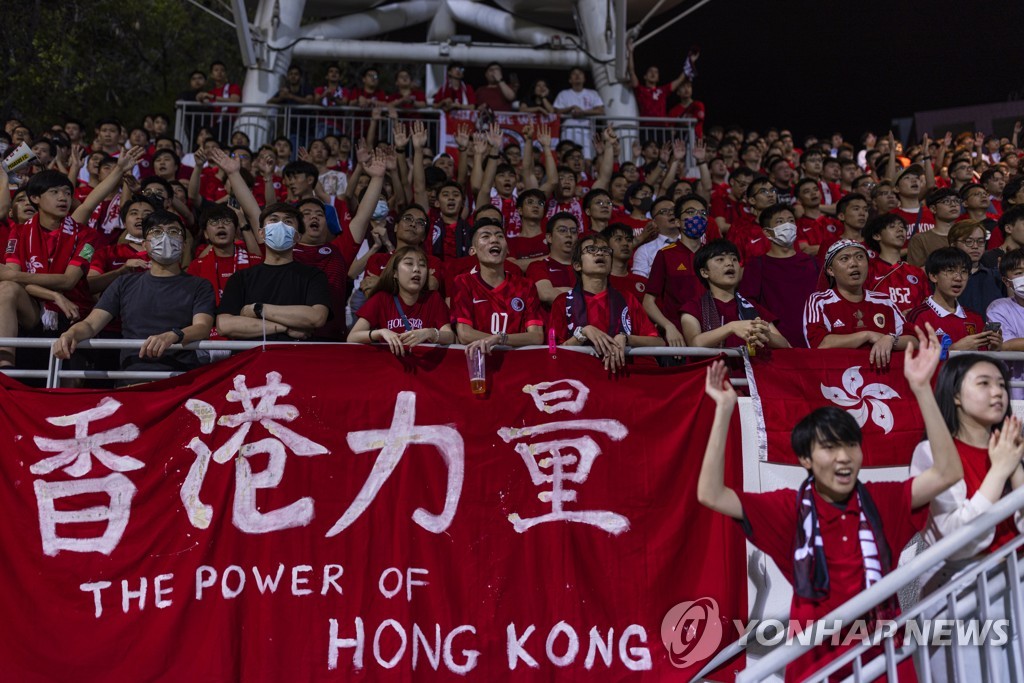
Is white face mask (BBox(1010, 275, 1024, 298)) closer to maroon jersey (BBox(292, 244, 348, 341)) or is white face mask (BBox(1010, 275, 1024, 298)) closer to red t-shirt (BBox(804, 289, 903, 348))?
red t-shirt (BBox(804, 289, 903, 348))

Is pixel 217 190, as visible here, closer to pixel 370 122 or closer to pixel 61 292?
pixel 370 122

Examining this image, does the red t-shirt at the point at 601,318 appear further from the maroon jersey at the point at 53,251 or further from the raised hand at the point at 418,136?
the raised hand at the point at 418,136

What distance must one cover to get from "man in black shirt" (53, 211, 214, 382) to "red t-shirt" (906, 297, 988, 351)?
4.70 m

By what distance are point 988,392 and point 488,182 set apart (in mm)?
6558

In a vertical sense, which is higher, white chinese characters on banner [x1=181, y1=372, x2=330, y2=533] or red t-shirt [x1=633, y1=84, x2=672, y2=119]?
red t-shirt [x1=633, y1=84, x2=672, y2=119]

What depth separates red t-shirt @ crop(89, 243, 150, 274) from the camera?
26.0 feet

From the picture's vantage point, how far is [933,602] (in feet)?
13.5

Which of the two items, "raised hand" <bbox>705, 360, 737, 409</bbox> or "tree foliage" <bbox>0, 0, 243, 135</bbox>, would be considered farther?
"tree foliage" <bbox>0, 0, 243, 135</bbox>

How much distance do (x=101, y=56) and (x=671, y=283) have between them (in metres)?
21.3

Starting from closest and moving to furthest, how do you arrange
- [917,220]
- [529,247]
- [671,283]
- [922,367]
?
[922,367] → [671,283] → [529,247] → [917,220]

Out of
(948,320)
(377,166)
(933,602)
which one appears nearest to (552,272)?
(377,166)

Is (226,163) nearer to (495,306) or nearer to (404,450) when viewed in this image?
(495,306)

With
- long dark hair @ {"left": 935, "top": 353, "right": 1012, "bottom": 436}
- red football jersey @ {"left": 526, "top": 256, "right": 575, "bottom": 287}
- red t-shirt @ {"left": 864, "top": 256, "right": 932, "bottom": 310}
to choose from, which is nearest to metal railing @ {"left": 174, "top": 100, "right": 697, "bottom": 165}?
red football jersey @ {"left": 526, "top": 256, "right": 575, "bottom": 287}

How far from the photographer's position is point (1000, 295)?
7746 millimetres
